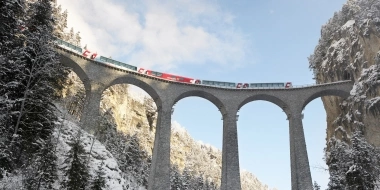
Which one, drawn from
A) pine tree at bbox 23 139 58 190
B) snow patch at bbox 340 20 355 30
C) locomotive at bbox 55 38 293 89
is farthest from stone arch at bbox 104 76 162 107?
snow patch at bbox 340 20 355 30

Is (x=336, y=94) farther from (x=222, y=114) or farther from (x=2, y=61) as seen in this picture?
(x=2, y=61)

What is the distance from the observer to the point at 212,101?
51000mm

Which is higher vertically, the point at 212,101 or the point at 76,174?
the point at 212,101

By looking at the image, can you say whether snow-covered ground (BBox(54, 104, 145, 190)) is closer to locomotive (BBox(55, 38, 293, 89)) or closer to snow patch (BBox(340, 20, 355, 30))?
locomotive (BBox(55, 38, 293, 89))

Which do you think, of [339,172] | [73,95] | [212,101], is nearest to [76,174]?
[339,172]

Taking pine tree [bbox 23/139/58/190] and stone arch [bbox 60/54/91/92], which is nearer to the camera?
pine tree [bbox 23/139/58/190]

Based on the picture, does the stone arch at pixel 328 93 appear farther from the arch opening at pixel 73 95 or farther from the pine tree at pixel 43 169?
the pine tree at pixel 43 169

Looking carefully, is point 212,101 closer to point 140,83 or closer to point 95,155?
point 140,83

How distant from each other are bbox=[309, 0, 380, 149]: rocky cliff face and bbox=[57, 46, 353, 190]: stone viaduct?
347 centimetres

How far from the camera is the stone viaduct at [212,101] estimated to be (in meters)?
42.3

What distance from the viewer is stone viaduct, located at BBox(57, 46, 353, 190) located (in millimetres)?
42281

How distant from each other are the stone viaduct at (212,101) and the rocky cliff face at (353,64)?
3.47 m

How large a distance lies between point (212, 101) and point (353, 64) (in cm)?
2147

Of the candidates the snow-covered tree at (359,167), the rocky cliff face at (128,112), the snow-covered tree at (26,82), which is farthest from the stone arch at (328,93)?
the snow-covered tree at (26,82)
